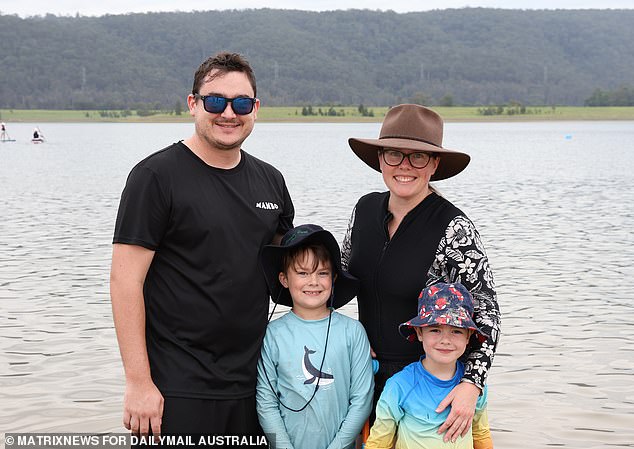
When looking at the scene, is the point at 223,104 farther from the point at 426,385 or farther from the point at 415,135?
the point at 426,385

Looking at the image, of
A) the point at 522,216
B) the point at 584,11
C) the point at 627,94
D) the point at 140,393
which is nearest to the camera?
the point at 140,393

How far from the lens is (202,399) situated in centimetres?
376

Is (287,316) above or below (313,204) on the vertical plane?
above

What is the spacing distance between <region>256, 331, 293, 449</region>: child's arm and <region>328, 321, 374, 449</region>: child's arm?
229 millimetres

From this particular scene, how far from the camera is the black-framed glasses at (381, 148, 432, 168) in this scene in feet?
13.1

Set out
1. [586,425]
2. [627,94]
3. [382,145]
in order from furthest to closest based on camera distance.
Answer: [627,94] → [586,425] → [382,145]

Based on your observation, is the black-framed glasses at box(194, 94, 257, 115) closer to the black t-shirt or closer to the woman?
the black t-shirt

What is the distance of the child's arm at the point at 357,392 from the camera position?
12.8ft

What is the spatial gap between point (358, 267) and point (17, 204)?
69.1 ft

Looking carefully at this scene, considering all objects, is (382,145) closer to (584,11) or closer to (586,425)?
(586,425)

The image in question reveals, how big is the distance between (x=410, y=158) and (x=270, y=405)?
4.25ft

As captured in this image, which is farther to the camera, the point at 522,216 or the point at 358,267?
the point at 522,216

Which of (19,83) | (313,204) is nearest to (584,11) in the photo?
(19,83)

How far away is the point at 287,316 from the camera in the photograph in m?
4.09
